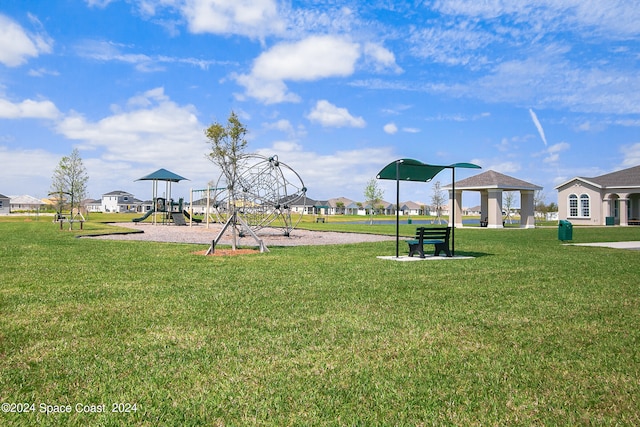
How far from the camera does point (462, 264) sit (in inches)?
472

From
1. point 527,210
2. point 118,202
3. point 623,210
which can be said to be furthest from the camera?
point 118,202

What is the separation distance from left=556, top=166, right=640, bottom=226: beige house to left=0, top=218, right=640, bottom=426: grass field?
1629 inches

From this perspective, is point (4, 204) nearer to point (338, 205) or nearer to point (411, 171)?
point (338, 205)

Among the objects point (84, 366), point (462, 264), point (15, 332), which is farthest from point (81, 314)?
point (462, 264)

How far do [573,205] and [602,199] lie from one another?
2.98 metres

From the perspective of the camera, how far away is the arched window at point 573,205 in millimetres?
47969

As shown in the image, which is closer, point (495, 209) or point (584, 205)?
point (495, 209)

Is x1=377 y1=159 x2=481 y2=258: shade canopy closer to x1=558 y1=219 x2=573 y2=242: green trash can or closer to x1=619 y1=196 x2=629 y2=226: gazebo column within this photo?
x1=558 y1=219 x2=573 y2=242: green trash can

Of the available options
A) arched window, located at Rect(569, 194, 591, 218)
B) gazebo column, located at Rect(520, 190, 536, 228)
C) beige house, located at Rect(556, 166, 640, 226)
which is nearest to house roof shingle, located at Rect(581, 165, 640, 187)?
beige house, located at Rect(556, 166, 640, 226)

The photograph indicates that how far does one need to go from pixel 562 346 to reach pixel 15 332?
617 centimetres

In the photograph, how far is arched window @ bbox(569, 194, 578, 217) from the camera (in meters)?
48.0

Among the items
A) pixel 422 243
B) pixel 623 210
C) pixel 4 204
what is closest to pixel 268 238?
pixel 422 243

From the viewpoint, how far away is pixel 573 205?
48.2 m

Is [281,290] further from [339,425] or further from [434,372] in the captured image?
[339,425]
